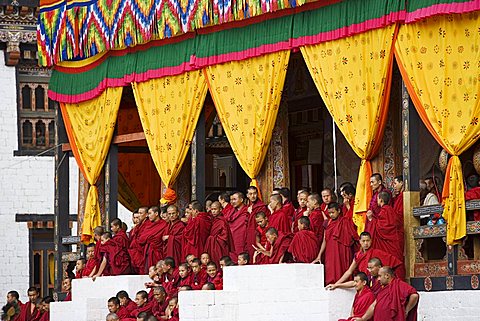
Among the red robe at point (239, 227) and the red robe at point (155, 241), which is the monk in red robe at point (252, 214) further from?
the red robe at point (155, 241)

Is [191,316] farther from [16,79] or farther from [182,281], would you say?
[16,79]

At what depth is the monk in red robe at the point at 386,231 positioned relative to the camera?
1697 cm

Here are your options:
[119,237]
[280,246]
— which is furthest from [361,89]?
[119,237]

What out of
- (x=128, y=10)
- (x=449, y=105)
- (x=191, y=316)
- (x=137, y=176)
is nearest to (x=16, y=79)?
(x=137, y=176)

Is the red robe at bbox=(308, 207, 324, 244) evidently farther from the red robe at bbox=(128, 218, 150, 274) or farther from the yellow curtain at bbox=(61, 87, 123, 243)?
the yellow curtain at bbox=(61, 87, 123, 243)

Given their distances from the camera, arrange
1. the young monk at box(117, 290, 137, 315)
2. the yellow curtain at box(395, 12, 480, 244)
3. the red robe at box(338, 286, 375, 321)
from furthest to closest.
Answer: the young monk at box(117, 290, 137, 315) → the yellow curtain at box(395, 12, 480, 244) → the red robe at box(338, 286, 375, 321)

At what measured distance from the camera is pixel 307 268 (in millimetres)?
17375

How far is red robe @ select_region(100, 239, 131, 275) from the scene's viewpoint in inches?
853

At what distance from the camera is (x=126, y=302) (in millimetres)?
20031

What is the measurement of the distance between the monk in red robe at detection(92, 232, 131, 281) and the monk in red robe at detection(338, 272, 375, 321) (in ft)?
19.6

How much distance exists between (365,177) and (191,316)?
9.03 feet

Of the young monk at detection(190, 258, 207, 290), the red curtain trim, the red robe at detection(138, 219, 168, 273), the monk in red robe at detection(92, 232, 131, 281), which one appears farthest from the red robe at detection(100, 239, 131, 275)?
the red curtain trim

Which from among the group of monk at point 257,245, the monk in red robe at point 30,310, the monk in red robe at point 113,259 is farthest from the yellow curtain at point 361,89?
the monk in red robe at point 30,310

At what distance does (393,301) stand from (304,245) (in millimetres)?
2155
